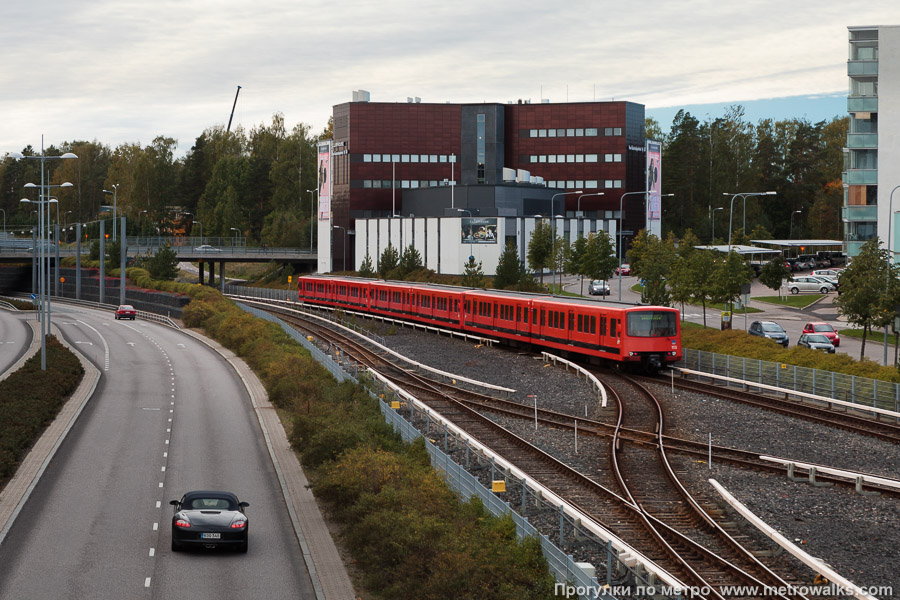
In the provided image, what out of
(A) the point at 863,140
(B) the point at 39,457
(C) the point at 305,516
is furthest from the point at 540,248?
(C) the point at 305,516

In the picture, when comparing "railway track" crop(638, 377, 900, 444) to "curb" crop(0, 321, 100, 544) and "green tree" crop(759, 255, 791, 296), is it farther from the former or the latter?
"green tree" crop(759, 255, 791, 296)

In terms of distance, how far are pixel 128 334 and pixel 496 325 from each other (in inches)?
1136

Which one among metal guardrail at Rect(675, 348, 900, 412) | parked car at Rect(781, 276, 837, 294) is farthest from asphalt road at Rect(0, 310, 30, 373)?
parked car at Rect(781, 276, 837, 294)

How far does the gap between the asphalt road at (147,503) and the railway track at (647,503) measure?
6470mm

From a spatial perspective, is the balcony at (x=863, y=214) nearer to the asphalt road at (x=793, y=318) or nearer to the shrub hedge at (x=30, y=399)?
the asphalt road at (x=793, y=318)

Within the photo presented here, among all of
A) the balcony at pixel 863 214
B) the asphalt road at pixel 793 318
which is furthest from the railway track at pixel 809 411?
the balcony at pixel 863 214

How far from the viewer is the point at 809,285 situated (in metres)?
90.6

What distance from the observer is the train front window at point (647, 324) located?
4259 centimetres

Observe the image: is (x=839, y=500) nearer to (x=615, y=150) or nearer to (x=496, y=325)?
(x=496, y=325)

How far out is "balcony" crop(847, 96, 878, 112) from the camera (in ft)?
285

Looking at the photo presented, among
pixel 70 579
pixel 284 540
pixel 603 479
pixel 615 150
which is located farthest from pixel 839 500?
pixel 615 150

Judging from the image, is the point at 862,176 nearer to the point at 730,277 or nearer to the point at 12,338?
the point at 730,277

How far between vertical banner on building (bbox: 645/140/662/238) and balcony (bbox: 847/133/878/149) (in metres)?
41.3

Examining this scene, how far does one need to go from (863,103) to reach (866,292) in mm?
49777
